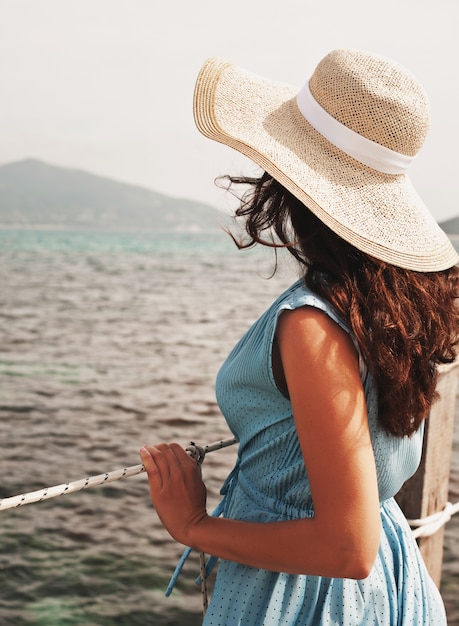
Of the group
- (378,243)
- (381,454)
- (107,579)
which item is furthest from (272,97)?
(107,579)

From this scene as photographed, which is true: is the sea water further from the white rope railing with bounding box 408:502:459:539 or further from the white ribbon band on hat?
the white rope railing with bounding box 408:502:459:539

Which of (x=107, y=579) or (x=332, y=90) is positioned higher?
(x=332, y=90)

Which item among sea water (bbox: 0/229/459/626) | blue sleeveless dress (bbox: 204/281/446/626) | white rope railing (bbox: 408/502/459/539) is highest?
blue sleeveless dress (bbox: 204/281/446/626)

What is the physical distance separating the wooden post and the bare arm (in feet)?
3.48

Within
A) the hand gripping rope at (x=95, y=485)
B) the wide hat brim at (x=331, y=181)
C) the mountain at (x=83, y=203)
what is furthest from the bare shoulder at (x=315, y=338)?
the mountain at (x=83, y=203)

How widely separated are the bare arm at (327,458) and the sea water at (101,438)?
50 cm

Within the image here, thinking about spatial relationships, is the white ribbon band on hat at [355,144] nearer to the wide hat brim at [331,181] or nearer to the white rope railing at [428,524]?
the wide hat brim at [331,181]

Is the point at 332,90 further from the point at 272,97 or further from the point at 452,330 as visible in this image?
the point at 452,330

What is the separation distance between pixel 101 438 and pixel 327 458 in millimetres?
7313

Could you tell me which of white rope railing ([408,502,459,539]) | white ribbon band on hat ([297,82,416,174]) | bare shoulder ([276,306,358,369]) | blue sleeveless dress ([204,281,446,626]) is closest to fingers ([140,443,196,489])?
blue sleeveless dress ([204,281,446,626])

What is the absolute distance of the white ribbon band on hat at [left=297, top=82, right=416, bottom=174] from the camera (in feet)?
3.92

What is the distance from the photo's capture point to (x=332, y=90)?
47.4 inches

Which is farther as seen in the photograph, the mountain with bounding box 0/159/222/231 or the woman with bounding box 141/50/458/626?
the mountain with bounding box 0/159/222/231

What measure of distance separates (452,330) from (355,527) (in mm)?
371
